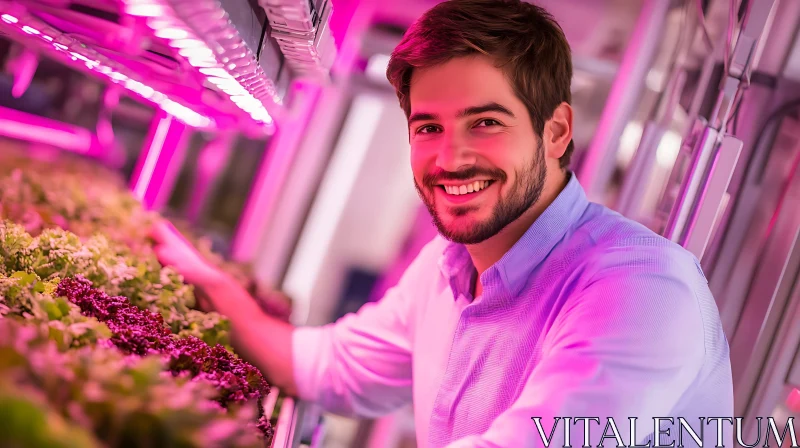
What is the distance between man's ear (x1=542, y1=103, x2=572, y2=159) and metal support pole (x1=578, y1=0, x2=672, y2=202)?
1503 mm

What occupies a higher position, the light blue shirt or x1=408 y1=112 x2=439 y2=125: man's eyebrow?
x1=408 y1=112 x2=439 y2=125: man's eyebrow

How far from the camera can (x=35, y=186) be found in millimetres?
2078

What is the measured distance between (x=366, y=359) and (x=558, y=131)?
0.99 metres

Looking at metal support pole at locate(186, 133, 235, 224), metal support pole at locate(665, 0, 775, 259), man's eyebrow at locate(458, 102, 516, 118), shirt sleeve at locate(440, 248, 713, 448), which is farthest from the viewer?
metal support pole at locate(186, 133, 235, 224)

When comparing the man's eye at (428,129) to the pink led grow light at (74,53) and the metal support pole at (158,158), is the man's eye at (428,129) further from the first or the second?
the metal support pole at (158,158)

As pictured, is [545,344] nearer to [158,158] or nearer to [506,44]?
[506,44]

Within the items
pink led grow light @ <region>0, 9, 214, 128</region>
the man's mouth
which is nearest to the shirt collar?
the man's mouth

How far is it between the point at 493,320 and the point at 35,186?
1436 mm

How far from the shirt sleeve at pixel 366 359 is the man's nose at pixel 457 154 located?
1.92 ft

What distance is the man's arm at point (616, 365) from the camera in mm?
1343

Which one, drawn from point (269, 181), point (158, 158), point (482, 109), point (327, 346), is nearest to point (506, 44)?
point (482, 109)

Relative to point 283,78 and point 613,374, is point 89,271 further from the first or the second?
point 613,374

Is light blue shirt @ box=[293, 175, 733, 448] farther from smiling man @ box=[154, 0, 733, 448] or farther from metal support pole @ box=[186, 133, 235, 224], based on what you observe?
metal support pole @ box=[186, 133, 235, 224]

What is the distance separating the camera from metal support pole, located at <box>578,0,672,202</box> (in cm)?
329
